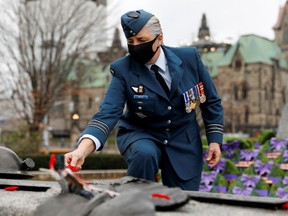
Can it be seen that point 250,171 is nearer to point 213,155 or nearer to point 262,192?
point 262,192

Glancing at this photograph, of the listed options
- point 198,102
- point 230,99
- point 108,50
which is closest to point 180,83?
point 198,102

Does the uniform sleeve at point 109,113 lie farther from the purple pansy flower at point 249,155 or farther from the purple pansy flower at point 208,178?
the purple pansy flower at point 249,155

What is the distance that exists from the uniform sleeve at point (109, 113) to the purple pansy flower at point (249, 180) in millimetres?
3933

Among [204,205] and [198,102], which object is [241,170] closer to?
[198,102]

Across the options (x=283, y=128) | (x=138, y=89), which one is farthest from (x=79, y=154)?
(x=283, y=128)

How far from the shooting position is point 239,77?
8538 cm

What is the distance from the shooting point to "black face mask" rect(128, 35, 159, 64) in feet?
11.9

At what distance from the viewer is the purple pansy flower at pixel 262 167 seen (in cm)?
776

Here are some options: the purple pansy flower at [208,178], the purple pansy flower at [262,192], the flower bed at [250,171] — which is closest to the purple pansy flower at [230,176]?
the flower bed at [250,171]

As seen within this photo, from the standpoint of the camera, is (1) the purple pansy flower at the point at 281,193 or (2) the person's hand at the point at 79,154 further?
(1) the purple pansy flower at the point at 281,193

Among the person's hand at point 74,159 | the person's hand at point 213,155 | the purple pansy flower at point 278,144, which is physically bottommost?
the purple pansy flower at point 278,144

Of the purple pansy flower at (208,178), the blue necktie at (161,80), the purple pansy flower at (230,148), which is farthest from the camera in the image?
the purple pansy flower at (230,148)

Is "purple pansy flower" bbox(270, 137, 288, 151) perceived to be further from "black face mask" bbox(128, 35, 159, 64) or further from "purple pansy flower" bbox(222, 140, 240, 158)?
"black face mask" bbox(128, 35, 159, 64)

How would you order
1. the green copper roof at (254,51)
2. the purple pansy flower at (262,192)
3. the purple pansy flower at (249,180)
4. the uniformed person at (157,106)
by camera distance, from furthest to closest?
1. the green copper roof at (254,51)
2. the purple pansy flower at (249,180)
3. the purple pansy flower at (262,192)
4. the uniformed person at (157,106)
